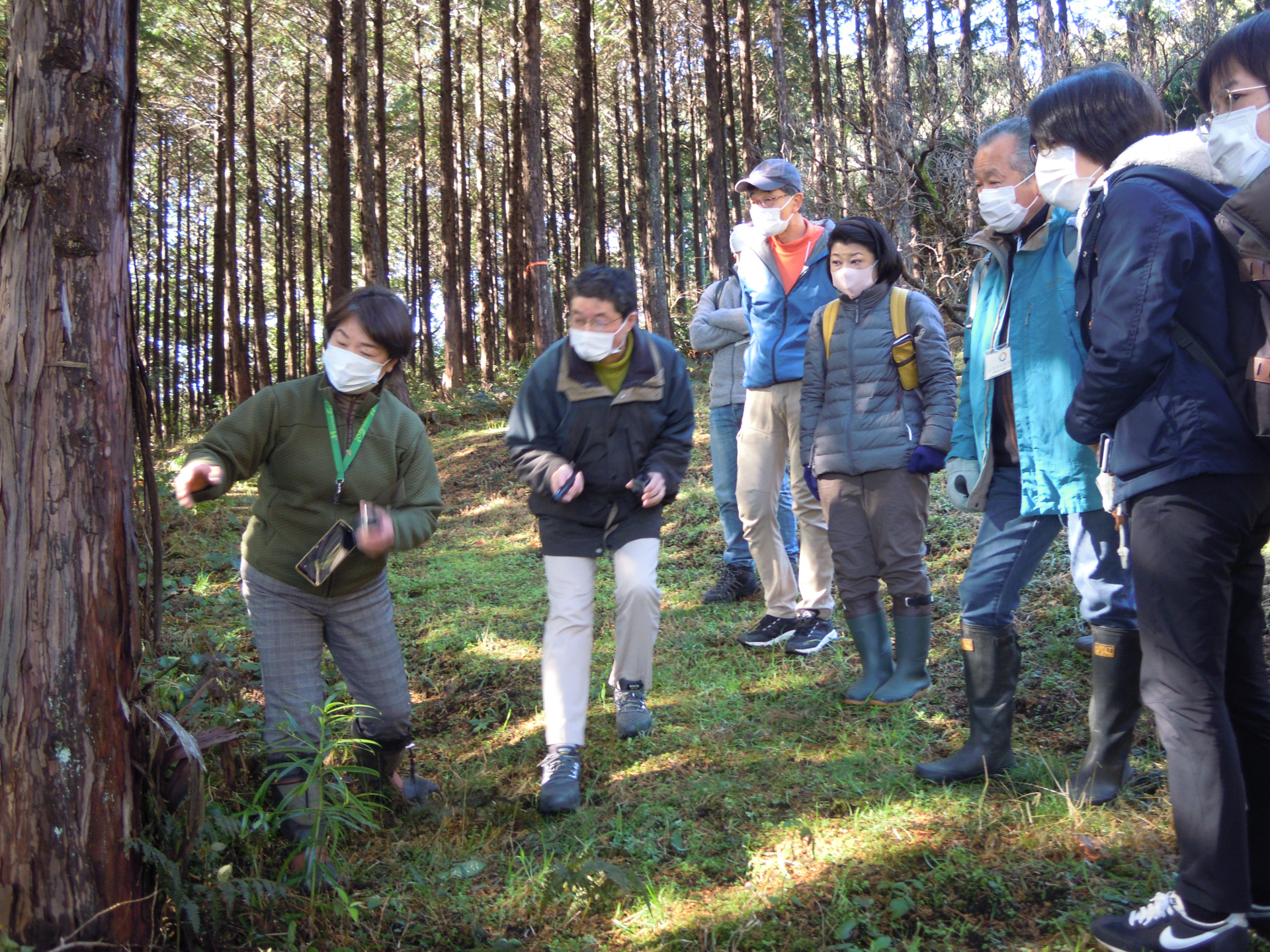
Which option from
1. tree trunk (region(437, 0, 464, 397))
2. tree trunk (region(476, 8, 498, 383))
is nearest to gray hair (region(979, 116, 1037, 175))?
tree trunk (region(437, 0, 464, 397))

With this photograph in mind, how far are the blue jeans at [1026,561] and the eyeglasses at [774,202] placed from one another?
2120 millimetres

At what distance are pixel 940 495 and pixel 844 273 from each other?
403cm

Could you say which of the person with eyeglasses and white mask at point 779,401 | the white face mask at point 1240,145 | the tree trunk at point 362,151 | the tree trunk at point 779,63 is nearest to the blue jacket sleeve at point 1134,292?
the white face mask at point 1240,145

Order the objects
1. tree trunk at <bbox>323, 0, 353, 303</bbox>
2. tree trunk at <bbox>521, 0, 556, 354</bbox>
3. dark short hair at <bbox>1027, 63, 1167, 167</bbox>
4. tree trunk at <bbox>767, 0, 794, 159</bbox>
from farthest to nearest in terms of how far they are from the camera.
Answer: tree trunk at <bbox>767, 0, 794, 159</bbox> < tree trunk at <bbox>521, 0, 556, 354</bbox> < tree trunk at <bbox>323, 0, 353, 303</bbox> < dark short hair at <bbox>1027, 63, 1167, 167</bbox>

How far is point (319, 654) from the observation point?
3.45m

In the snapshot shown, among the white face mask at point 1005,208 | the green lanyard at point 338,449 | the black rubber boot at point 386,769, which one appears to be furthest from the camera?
the black rubber boot at point 386,769

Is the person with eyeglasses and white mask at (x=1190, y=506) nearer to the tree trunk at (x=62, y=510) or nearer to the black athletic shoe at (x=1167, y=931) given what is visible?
the black athletic shoe at (x=1167, y=931)

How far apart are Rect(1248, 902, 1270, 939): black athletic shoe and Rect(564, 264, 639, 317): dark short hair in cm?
277

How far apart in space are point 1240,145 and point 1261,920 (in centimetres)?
194

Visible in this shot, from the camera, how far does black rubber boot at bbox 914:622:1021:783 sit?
3.33 meters

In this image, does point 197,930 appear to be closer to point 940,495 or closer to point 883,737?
point 883,737

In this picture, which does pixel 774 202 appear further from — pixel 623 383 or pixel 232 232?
pixel 232 232

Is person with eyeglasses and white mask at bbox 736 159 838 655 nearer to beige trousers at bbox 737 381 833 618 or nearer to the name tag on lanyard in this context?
beige trousers at bbox 737 381 833 618

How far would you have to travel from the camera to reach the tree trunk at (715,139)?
63.7 feet
